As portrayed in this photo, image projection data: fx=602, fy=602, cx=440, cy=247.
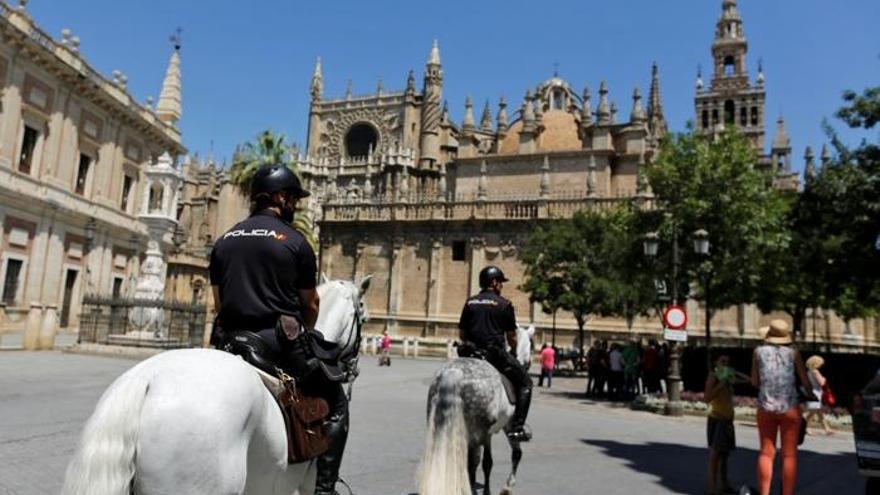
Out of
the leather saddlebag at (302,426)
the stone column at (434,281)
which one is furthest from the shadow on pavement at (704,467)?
the stone column at (434,281)

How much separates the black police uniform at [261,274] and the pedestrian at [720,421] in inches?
213

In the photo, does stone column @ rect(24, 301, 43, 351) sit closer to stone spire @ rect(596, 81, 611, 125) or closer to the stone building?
the stone building

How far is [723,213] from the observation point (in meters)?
17.1

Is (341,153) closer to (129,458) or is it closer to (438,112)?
(438,112)

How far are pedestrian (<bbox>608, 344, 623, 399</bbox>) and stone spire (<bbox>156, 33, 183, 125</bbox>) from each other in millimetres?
32322

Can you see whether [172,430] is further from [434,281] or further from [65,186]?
[434,281]

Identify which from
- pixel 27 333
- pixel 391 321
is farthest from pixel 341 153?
pixel 27 333

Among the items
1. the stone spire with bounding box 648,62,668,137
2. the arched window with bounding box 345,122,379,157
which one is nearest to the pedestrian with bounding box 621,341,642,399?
the stone spire with bounding box 648,62,668,137

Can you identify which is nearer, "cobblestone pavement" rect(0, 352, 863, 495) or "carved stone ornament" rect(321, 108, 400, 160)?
"cobblestone pavement" rect(0, 352, 863, 495)

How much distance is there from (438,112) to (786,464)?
56.9 metres

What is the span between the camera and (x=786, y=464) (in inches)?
227

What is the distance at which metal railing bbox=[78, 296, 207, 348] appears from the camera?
20.5 meters

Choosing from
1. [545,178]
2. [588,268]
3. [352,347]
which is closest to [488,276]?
[352,347]

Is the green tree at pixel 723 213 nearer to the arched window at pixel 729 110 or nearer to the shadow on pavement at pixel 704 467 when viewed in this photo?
the shadow on pavement at pixel 704 467
